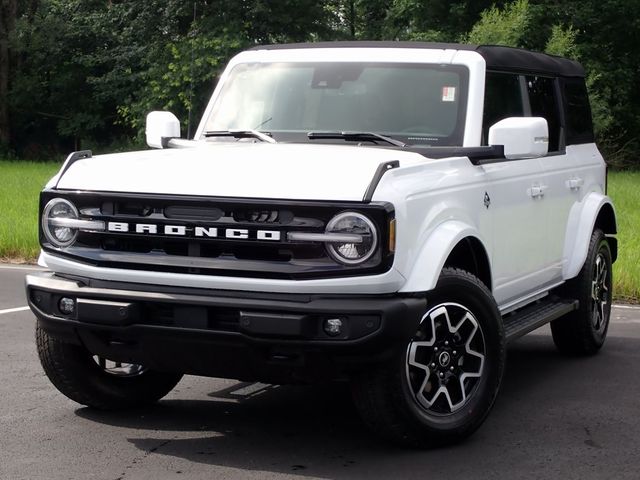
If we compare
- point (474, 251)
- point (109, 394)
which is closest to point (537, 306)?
point (474, 251)

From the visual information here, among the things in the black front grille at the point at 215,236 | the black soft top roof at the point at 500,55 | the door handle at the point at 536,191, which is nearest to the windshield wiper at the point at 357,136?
the black soft top roof at the point at 500,55

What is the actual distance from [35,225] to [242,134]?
907 cm

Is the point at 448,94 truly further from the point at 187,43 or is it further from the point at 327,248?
the point at 187,43

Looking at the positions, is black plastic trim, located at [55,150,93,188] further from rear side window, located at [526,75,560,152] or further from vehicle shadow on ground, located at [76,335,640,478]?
rear side window, located at [526,75,560,152]

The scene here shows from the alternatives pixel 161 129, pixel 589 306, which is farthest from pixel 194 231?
pixel 589 306

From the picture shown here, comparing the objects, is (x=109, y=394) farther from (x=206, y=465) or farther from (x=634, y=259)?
(x=634, y=259)

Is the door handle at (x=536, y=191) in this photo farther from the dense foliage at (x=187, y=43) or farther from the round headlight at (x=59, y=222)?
the dense foliage at (x=187, y=43)

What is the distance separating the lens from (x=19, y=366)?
7375 millimetres

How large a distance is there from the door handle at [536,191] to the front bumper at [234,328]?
1.83m

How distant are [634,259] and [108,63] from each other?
137 feet

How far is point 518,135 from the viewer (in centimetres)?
595

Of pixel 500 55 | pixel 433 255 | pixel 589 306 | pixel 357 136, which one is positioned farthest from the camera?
pixel 589 306

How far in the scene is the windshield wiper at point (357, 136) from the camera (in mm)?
6215

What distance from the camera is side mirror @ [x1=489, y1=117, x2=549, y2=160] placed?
5945 millimetres
